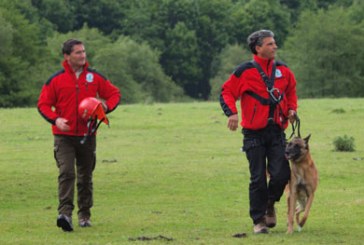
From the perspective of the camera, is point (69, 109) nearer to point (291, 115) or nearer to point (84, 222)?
point (84, 222)

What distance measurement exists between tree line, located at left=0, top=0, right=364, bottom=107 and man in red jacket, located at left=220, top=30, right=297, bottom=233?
235 ft

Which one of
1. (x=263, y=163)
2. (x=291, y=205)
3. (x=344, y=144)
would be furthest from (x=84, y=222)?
(x=344, y=144)

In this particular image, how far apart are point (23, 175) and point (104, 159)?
4.07m

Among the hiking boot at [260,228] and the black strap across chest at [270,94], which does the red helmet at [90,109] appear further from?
the hiking boot at [260,228]

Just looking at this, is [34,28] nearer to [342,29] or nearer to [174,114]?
[342,29]

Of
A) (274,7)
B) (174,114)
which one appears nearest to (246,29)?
(274,7)

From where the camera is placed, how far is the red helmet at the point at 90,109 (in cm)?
1322

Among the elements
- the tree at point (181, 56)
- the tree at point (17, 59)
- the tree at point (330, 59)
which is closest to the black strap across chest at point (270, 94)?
the tree at point (17, 59)

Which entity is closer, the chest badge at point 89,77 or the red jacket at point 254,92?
the red jacket at point 254,92

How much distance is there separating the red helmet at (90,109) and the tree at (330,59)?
86807mm

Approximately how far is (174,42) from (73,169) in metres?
126

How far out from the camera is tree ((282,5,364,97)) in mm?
100938

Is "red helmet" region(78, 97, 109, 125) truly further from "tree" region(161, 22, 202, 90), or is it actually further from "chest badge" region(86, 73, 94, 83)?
"tree" region(161, 22, 202, 90)

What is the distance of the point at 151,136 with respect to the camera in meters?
32.8
